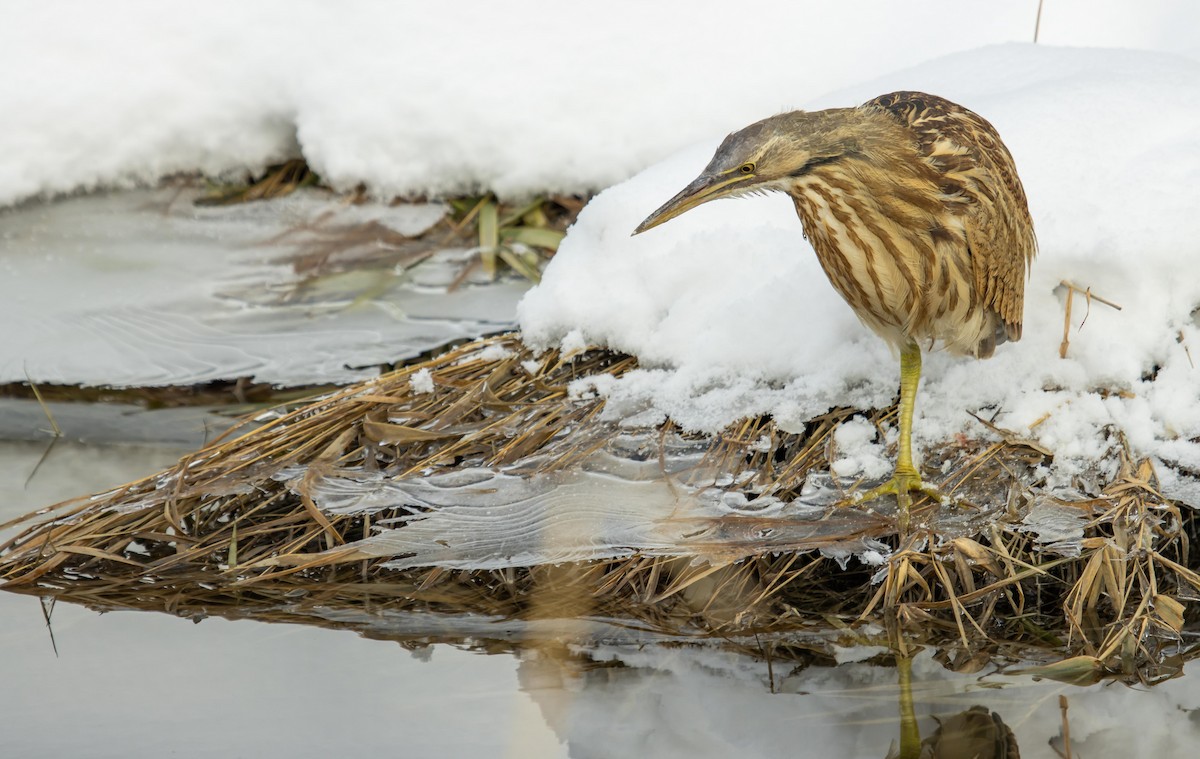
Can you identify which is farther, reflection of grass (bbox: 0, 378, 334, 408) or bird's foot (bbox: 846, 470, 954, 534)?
reflection of grass (bbox: 0, 378, 334, 408)

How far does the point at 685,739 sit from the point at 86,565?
1.30 meters

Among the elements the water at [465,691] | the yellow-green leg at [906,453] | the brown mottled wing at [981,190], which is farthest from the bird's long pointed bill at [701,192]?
the water at [465,691]

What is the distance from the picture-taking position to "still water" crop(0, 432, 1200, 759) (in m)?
1.87

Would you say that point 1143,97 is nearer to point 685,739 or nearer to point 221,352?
point 685,739

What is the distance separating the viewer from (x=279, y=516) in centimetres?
247

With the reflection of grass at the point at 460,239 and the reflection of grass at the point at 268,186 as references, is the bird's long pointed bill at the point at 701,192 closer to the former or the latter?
the reflection of grass at the point at 460,239

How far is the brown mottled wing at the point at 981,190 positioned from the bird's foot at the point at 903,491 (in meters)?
0.35

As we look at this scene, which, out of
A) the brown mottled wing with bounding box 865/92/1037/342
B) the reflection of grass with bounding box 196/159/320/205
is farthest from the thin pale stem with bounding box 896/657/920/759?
the reflection of grass with bounding box 196/159/320/205

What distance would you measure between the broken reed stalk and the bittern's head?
626 millimetres

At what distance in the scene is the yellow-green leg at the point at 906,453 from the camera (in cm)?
226

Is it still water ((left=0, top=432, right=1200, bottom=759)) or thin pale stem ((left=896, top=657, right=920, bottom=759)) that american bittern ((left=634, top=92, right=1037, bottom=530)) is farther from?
still water ((left=0, top=432, right=1200, bottom=759))

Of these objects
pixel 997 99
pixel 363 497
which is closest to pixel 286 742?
pixel 363 497

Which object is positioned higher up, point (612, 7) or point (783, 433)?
point (612, 7)

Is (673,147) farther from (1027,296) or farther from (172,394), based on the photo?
(172,394)
